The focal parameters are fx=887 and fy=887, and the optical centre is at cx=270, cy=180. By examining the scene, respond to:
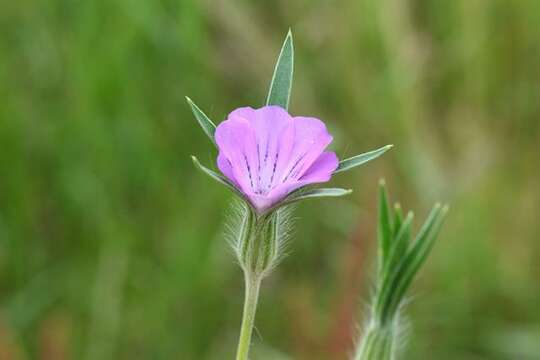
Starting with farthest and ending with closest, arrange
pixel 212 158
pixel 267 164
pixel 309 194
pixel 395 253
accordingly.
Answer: pixel 212 158 → pixel 395 253 → pixel 267 164 → pixel 309 194

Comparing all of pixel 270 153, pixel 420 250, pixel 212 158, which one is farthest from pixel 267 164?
pixel 212 158

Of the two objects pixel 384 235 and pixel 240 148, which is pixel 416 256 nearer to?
pixel 384 235

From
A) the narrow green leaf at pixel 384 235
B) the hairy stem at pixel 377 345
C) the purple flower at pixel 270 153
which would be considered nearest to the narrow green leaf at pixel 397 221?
the narrow green leaf at pixel 384 235

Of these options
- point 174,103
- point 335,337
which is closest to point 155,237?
point 174,103

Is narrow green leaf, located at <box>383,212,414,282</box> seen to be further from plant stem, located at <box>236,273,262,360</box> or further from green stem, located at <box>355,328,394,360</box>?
plant stem, located at <box>236,273,262,360</box>

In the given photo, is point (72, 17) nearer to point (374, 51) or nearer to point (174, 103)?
point (174, 103)

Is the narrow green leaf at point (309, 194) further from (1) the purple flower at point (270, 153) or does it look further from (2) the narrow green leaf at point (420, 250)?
(2) the narrow green leaf at point (420, 250)

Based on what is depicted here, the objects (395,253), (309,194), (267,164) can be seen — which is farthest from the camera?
(395,253)

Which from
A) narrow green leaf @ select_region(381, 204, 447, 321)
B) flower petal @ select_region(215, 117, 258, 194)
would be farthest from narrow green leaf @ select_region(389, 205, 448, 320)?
flower petal @ select_region(215, 117, 258, 194)
